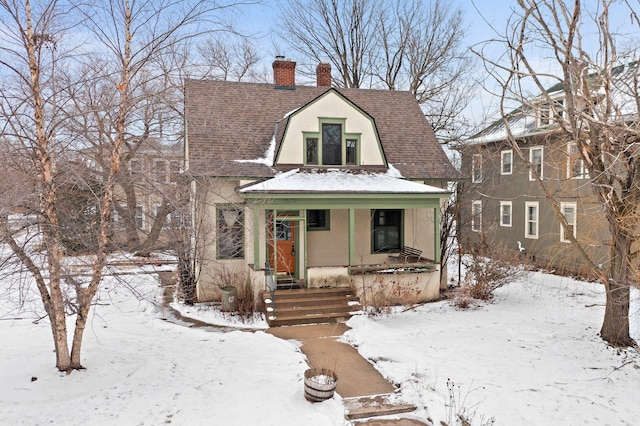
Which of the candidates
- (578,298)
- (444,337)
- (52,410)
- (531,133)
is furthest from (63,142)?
(531,133)

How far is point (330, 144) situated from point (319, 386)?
8.93 m

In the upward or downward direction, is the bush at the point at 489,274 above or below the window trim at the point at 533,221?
below

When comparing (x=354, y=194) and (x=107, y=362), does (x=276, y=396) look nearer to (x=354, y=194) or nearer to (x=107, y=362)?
(x=107, y=362)

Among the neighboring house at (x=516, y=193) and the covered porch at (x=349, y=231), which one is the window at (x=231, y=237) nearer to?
the covered porch at (x=349, y=231)

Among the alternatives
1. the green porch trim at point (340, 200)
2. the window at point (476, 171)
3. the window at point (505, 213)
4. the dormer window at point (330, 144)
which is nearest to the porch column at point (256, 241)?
the green porch trim at point (340, 200)

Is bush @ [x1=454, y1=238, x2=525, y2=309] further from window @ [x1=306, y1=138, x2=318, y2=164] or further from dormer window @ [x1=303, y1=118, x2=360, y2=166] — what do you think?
window @ [x1=306, y1=138, x2=318, y2=164]

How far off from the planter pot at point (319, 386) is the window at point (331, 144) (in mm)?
8402

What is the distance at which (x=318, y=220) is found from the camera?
14023mm

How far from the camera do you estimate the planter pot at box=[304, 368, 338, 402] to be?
20.5ft

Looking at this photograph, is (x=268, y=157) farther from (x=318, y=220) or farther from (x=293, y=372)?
(x=293, y=372)

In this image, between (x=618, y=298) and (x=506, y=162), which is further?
(x=506, y=162)

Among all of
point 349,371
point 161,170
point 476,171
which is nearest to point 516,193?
point 476,171

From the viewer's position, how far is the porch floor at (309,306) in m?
10.7

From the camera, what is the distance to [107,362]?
7.86 meters
